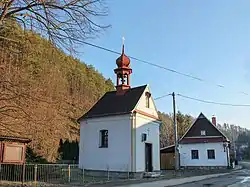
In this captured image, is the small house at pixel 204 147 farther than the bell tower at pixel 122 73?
Yes

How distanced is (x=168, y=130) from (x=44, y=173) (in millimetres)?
52497

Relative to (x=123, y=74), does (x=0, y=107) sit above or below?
below

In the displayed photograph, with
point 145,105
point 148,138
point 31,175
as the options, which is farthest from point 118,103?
point 31,175

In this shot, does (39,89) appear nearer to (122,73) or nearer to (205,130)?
(122,73)

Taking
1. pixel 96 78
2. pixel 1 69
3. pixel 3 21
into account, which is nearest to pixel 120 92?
pixel 1 69

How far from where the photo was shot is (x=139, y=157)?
22.5m

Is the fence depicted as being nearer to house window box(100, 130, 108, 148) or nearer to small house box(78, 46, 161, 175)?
small house box(78, 46, 161, 175)

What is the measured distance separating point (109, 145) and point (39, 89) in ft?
32.2

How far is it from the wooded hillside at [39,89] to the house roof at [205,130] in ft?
56.4

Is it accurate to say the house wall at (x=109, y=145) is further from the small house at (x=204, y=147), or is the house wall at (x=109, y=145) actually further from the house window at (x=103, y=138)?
the small house at (x=204, y=147)

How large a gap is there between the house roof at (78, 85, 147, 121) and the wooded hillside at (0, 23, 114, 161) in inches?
149

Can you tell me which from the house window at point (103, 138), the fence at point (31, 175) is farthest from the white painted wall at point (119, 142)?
the fence at point (31, 175)

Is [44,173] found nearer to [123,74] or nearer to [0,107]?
[0,107]

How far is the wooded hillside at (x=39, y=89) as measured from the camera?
36.8ft
